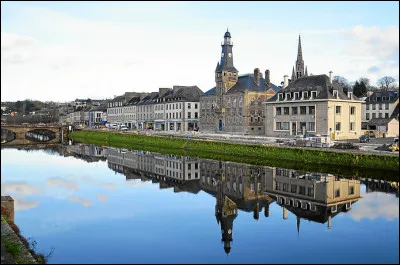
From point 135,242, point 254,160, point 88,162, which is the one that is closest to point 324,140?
point 254,160

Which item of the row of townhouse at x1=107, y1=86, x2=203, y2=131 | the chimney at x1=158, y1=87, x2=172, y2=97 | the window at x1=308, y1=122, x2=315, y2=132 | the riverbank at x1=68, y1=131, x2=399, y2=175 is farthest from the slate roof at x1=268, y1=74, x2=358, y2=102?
the chimney at x1=158, y1=87, x2=172, y2=97

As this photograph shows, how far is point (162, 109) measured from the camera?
308ft

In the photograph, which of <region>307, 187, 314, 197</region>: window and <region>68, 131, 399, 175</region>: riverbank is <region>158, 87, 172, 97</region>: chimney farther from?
<region>307, 187, 314, 197</region>: window

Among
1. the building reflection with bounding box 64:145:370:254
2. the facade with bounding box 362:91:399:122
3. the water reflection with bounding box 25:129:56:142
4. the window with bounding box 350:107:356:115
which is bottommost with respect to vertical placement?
the building reflection with bounding box 64:145:370:254

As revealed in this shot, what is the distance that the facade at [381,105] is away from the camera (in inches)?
3027

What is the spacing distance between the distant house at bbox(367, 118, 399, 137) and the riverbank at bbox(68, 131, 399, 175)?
18614 millimetres

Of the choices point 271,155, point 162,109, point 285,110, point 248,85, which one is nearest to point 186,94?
point 162,109

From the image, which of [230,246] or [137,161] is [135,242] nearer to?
[230,246]

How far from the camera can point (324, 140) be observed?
4200 cm

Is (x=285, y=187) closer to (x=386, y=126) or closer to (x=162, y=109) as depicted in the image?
(x=386, y=126)

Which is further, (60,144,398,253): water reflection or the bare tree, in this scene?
the bare tree

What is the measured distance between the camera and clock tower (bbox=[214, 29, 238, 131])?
7156cm

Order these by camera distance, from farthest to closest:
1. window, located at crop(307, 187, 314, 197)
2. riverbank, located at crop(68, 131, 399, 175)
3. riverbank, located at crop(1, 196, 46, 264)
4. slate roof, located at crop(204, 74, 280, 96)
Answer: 1. slate roof, located at crop(204, 74, 280, 96)
2. riverbank, located at crop(68, 131, 399, 175)
3. window, located at crop(307, 187, 314, 197)
4. riverbank, located at crop(1, 196, 46, 264)

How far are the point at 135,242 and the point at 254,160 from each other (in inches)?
1044
